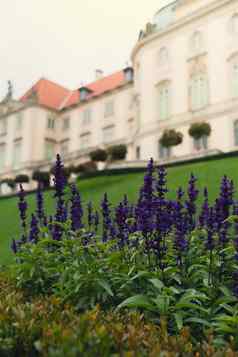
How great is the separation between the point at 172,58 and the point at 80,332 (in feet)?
108

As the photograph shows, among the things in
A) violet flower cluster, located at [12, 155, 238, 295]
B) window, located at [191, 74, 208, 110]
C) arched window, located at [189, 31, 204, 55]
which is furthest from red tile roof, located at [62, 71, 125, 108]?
violet flower cluster, located at [12, 155, 238, 295]

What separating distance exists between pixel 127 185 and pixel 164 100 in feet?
52.6

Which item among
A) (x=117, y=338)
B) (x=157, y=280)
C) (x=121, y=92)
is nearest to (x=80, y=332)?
(x=117, y=338)

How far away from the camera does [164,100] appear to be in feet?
110

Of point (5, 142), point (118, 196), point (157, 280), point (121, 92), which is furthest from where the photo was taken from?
point (5, 142)

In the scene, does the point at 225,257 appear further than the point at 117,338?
Yes

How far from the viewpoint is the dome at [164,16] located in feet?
114

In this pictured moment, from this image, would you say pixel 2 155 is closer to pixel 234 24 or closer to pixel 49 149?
pixel 49 149

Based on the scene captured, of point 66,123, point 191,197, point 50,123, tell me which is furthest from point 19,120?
point 191,197

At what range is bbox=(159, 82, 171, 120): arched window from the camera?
108ft

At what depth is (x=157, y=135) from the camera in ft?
107

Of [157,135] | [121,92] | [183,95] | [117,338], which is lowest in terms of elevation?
[117,338]

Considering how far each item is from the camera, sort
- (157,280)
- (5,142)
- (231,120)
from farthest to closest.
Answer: (5,142) → (231,120) → (157,280)

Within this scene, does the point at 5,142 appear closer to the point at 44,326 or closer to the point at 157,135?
the point at 157,135
